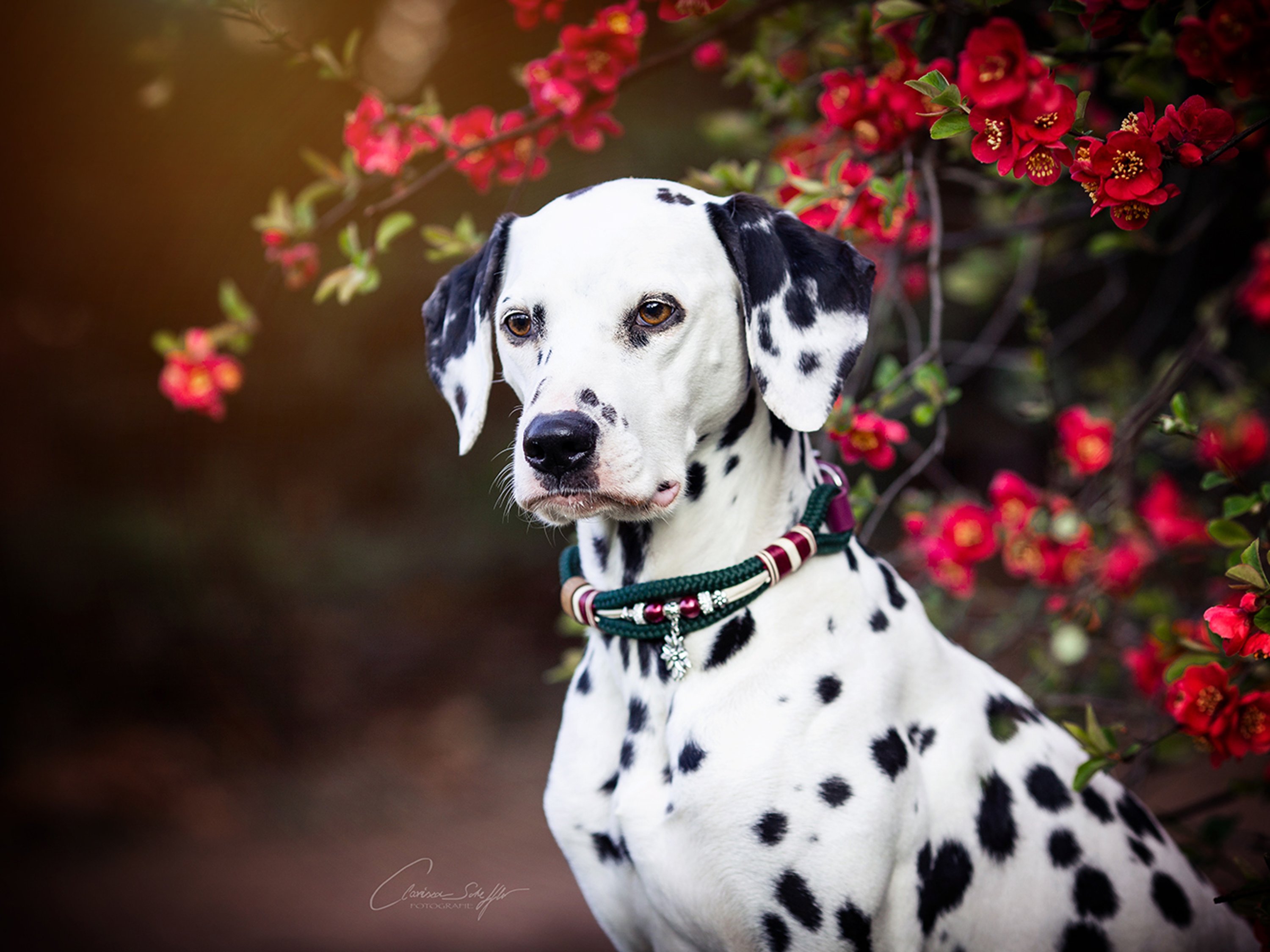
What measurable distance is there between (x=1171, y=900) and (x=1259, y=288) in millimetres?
2184

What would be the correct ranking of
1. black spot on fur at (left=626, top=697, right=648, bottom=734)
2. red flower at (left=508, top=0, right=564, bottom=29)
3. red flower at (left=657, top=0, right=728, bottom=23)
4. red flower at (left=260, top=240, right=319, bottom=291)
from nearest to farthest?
1. black spot on fur at (left=626, top=697, right=648, bottom=734)
2. red flower at (left=657, top=0, right=728, bottom=23)
3. red flower at (left=508, top=0, right=564, bottom=29)
4. red flower at (left=260, top=240, right=319, bottom=291)

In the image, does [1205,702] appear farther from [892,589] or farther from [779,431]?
[779,431]

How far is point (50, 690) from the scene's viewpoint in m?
5.95

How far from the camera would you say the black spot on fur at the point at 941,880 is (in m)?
1.98

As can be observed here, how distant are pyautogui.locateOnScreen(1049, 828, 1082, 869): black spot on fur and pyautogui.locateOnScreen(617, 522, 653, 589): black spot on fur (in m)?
1.01

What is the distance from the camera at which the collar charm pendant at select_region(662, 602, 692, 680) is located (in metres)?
2.00

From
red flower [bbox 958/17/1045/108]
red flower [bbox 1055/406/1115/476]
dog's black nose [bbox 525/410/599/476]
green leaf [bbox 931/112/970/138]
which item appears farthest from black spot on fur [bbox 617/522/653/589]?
red flower [bbox 1055/406/1115/476]

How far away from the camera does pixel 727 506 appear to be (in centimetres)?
208

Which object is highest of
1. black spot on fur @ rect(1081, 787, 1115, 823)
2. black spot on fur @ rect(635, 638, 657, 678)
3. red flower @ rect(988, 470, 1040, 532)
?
red flower @ rect(988, 470, 1040, 532)

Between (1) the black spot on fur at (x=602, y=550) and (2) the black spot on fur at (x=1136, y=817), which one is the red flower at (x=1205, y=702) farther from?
(1) the black spot on fur at (x=602, y=550)

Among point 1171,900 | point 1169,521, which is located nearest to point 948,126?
point 1171,900

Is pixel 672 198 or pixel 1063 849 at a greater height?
pixel 672 198

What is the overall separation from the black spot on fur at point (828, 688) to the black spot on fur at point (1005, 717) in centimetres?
46

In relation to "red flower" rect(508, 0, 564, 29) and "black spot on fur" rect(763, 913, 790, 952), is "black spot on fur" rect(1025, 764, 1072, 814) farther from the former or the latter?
"red flower" rect(508, 0, 564, 29)
